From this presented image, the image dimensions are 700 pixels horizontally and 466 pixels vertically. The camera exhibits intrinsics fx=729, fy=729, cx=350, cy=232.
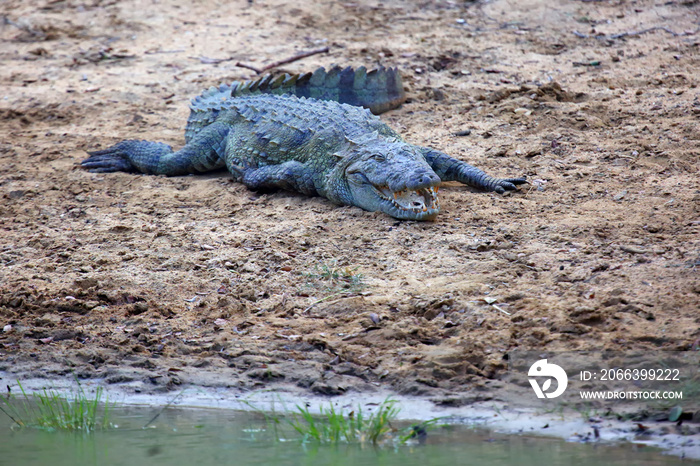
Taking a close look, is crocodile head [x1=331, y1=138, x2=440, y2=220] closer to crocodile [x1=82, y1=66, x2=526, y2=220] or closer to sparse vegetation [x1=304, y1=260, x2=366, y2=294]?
crocodile [x1=82, y1=66, x2=526, y2=220]

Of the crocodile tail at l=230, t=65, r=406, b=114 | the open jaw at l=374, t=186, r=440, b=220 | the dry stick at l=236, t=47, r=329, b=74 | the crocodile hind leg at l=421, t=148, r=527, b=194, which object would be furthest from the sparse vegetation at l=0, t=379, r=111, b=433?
the dry stick at l=236, t=47, r=329, b=74

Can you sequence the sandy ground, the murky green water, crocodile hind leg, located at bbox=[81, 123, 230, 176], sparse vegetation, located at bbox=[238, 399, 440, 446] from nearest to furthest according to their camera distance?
the murky green water
sparse vegetation, located at bbox=[238, 399, 440, 446]
the sandy ground
crocodile hind leg, located at bbox=[81, 123, 230, 176]

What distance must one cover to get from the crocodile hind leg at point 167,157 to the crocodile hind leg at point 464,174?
78.4 inches

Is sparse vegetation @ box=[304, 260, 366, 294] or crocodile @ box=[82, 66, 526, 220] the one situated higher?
crocodile @ box=[82, 66, 526, 220]

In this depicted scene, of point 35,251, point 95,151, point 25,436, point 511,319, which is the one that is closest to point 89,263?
point 35,251

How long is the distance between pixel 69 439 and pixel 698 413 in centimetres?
270

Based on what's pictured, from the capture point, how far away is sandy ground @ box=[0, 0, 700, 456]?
3.70 m

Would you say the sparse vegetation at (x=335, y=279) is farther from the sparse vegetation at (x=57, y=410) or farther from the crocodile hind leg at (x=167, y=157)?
the crocodile hind leg at (x=167, y=157)

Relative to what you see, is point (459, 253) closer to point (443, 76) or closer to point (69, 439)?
point (69, 439)

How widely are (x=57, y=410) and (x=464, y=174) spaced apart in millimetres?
3380

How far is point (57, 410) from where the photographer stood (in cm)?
348

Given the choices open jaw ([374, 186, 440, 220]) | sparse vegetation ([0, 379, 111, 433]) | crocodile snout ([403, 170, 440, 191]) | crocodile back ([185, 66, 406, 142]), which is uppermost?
crocodile back ([185, 66, 406, 142])


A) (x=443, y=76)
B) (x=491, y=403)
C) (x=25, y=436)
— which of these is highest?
(x=443, y=76)

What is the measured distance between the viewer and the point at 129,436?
10.7 ft
